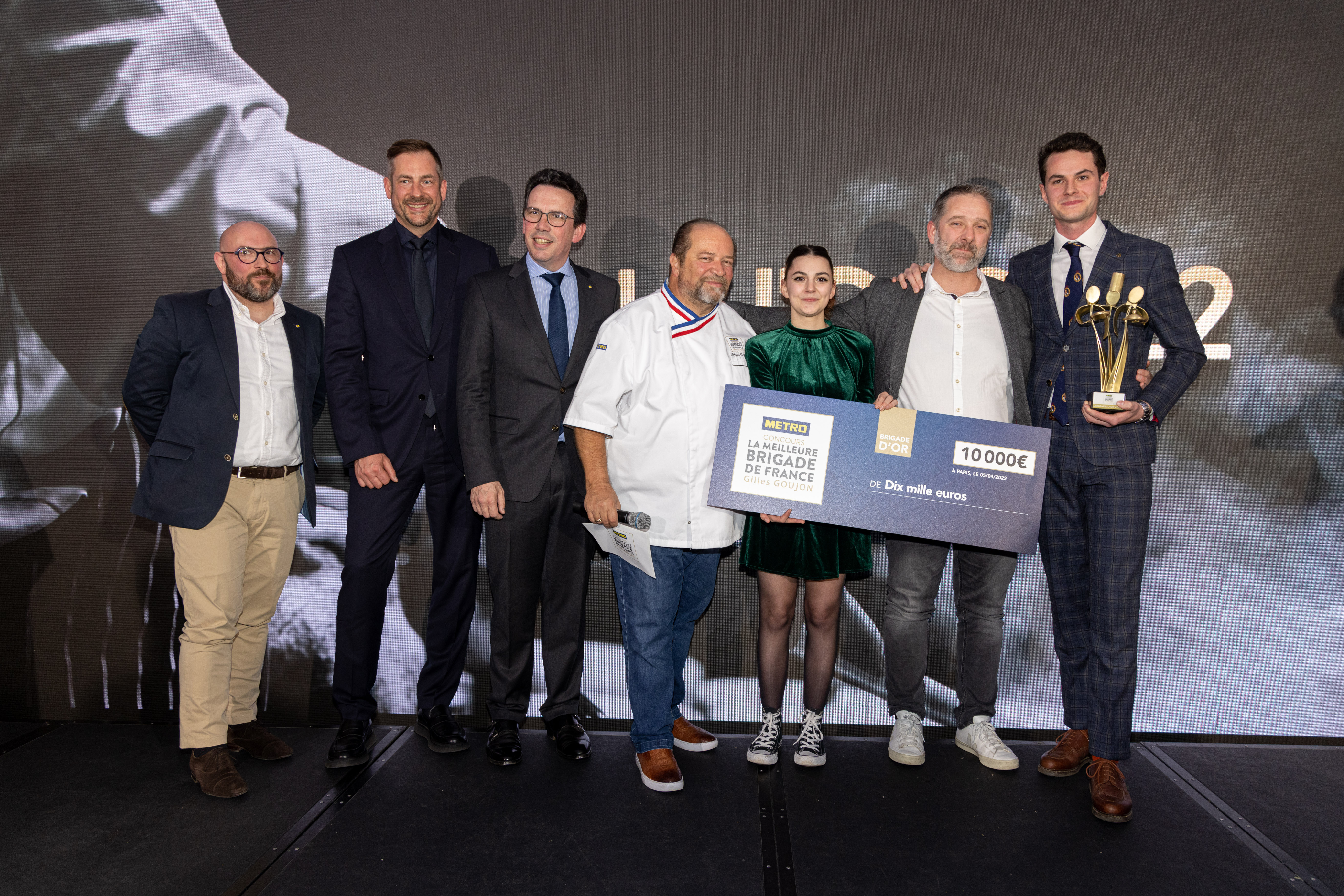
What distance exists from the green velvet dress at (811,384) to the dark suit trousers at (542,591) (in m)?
0.68

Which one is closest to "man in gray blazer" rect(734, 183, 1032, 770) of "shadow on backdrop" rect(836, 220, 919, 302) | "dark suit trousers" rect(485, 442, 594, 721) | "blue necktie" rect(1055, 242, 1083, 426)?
"blue necktie" rect(1055, 242, 1083, 426)

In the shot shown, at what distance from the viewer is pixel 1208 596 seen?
3.22 m

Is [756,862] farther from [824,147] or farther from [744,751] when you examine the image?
[824,147]

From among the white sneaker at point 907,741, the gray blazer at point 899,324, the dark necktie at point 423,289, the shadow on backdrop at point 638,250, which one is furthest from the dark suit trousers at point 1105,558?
the dark necktie at point 423,289

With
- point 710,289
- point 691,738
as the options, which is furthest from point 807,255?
point 691,738

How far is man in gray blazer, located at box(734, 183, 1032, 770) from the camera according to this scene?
2654mm

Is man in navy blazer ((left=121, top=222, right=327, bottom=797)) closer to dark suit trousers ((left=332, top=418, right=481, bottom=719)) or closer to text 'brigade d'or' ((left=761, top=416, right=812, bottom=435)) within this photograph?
dark suit trousers ((left=332, top=418, right=481, bottom=719))

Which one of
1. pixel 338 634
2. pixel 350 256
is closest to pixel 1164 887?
pixel 338 634

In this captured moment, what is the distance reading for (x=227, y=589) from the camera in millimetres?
2711

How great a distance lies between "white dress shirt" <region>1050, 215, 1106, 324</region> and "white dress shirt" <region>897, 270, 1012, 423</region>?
0.80 ft

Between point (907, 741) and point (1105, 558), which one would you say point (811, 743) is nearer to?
point (907, 741)

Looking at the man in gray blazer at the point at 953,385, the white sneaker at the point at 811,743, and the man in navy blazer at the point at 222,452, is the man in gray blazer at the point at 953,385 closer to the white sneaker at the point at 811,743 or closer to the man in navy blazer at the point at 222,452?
the white sneaker at the point at 811,743

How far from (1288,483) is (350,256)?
12.1 ft

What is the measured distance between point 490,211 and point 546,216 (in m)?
0.65
